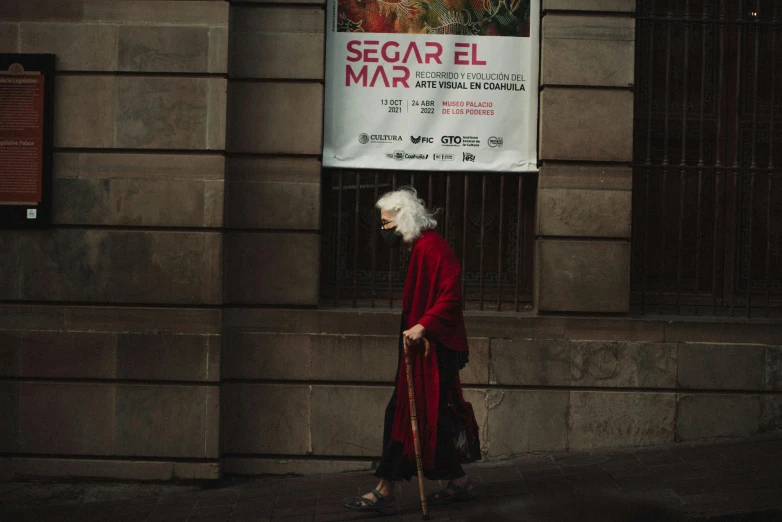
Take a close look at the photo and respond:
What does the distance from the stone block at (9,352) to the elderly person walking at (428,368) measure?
2703 millimetres

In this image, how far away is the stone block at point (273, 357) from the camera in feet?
22.4

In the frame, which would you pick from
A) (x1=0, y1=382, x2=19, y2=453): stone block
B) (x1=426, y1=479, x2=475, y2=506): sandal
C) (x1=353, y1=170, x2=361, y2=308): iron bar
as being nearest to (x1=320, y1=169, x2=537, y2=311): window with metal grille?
(x1=353, y1=170, x2=361, y2=308): iron bar

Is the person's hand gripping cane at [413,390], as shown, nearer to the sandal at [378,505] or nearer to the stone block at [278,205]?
the sandal at [378,505]

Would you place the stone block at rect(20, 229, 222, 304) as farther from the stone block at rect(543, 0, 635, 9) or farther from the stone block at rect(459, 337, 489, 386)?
the stone block at rect(543, 0, 635, 9)

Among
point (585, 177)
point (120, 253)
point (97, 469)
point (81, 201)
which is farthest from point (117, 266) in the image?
point (585, 177)

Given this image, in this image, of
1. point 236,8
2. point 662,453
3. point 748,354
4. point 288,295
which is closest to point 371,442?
point 288,295

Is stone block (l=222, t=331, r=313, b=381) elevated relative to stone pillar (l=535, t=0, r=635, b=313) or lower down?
lower down

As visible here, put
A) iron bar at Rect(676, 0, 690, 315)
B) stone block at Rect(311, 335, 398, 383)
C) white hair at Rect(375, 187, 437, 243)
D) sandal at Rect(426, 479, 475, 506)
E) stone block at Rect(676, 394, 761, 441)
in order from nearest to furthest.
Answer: white hair at Rect(375, 187, 437, 243) → sandal at Rect(426, 479, 475, 506) → stone block at Rect(311, 335, 398, 383) → stone block at Rect(676, 394, 761, 441) → iron bar at Rect(676, 0, 690, 315)

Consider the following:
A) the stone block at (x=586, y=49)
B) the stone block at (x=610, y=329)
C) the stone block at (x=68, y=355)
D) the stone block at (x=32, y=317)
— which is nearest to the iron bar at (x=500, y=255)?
the stone block at (x=610, y=329)

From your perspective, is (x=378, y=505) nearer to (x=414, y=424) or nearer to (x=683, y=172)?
(x=414, y=424)

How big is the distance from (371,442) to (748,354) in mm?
2889

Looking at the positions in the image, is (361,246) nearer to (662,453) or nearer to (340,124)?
(340,124)

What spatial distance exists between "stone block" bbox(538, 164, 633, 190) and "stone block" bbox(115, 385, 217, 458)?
2989mm

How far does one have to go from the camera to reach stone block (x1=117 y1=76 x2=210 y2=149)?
6637 millimetres
